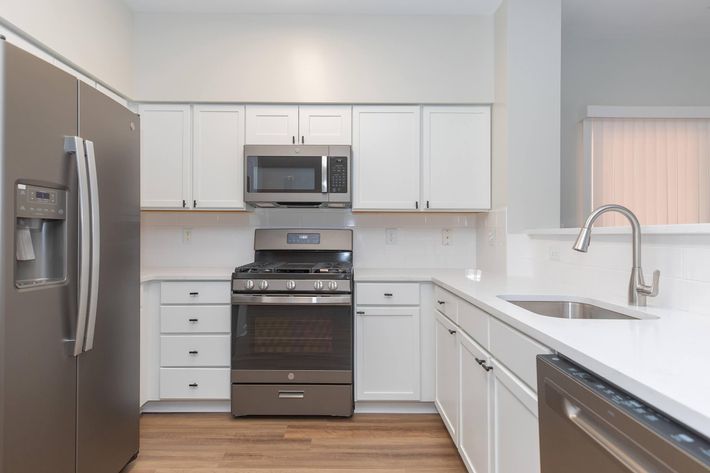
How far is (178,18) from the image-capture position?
2.82 meters

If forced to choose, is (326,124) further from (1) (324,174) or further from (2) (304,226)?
(2) (304,226)

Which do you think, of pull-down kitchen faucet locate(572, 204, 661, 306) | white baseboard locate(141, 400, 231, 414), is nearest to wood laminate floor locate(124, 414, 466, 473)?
white baseboard locate(141, 400, 231, 414)

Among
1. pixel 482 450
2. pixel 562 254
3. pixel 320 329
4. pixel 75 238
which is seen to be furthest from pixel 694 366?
pixel 320 329

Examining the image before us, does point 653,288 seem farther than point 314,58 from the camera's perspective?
No

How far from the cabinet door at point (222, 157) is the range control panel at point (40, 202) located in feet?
4.68

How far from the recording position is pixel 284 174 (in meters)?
2.77

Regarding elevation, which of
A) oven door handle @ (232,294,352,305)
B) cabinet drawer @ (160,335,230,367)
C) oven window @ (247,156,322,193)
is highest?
oven window @ (247,156,322,193)

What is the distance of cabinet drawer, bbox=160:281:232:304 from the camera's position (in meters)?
2.61

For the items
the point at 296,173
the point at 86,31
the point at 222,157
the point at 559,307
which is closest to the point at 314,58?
the point at 296,173

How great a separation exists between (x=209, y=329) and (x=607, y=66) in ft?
11.2

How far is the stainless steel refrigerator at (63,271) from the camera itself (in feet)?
4.01

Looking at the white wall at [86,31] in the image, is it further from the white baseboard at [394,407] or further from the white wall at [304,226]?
the white baseboard at [394,407]

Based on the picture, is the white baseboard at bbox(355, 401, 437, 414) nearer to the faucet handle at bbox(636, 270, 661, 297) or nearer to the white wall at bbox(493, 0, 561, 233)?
the white wall at bbox(493, 0, 561, 233)

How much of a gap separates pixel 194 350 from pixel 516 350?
6.64ft
